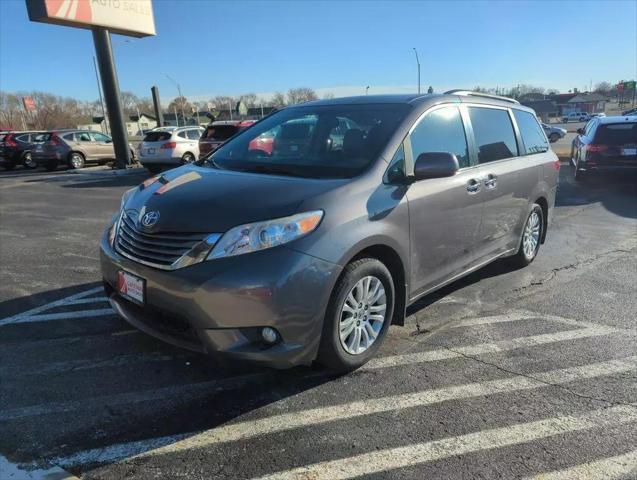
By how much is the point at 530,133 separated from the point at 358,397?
13.0 ft

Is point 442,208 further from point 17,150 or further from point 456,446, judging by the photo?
point 17,150

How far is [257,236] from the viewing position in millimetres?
2906

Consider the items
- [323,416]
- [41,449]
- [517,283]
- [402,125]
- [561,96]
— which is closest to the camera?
[41,449]

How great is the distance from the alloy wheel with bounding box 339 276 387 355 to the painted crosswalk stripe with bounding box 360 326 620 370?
247 mm

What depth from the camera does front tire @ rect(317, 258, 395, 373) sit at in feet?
10.3

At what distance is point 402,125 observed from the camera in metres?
3.76

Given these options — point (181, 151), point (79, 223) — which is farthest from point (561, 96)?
point (79, 223)

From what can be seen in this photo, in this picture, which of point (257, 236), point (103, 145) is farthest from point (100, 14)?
point (257, 236)

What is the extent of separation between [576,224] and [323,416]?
6.82m

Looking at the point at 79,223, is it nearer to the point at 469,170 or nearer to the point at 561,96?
the point at 469,170

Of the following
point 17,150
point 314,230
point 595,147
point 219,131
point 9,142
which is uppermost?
point 9,142

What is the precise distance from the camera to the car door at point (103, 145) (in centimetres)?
2169

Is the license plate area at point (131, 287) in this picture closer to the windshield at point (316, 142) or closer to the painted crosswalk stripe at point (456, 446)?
the windshield at point (316, 142)

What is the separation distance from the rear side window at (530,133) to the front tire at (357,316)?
9.68 ft
